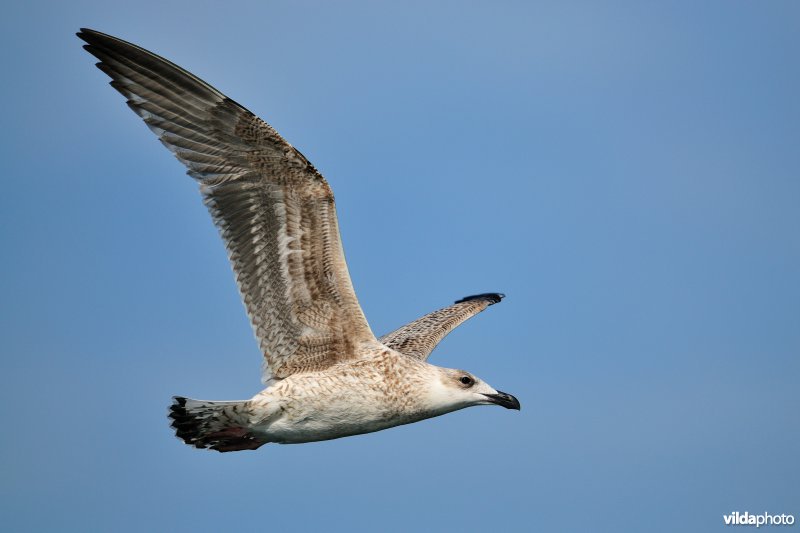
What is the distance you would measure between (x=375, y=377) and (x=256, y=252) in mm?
2099

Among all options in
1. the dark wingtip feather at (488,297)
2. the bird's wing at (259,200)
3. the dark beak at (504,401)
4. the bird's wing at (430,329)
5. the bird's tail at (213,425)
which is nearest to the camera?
the bird's wing at (259,200)

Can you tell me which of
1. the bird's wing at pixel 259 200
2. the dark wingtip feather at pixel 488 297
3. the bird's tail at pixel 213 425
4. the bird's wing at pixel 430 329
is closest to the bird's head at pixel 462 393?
the bird's wing at pixel 259 200

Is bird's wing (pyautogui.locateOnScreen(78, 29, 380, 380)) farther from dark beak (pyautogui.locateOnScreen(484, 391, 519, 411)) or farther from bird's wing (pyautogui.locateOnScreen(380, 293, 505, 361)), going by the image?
bird's wing (pyautogui.locateOnScreen(380, 293, 505, 361))

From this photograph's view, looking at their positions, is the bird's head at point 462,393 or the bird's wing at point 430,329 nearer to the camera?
the bird's head at point 462,393

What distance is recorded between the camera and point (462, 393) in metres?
15.7

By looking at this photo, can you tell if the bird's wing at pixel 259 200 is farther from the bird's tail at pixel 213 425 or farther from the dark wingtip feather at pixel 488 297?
the dark wingtip feather at pixel 488 297

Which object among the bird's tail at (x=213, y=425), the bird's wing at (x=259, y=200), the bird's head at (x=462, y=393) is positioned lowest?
the bird's tail at (x=213, y=425)

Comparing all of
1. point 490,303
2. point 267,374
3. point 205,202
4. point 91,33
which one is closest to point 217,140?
point 205,202

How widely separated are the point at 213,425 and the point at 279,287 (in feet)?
6.18

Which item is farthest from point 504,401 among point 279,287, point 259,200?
point 259,200

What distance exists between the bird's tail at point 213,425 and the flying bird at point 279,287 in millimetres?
15

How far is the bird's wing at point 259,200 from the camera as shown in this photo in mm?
14883

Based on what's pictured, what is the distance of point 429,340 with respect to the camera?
19.7 m

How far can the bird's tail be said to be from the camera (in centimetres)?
1534
